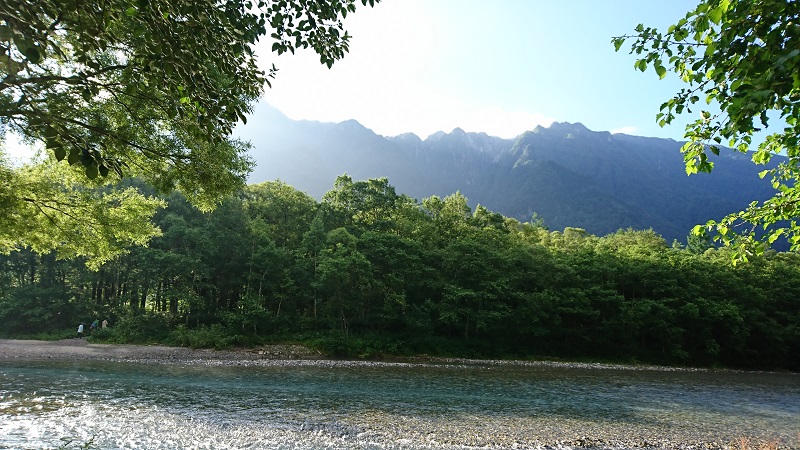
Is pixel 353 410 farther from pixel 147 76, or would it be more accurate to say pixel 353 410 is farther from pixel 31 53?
pixel 31 53

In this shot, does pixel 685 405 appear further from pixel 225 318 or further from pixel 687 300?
pixel 225 318

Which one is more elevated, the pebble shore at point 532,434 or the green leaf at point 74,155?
the green leaf at point 74,155

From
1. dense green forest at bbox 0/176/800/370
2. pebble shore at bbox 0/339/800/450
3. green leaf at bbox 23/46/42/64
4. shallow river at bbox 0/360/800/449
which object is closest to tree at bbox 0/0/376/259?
green leaf at bbox 23/46/42/64

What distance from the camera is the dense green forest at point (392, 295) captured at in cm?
3697

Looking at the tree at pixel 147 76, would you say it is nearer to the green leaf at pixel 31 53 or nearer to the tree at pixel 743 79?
the green leaf at pixel 31 53

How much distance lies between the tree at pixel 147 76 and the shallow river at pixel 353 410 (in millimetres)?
6757

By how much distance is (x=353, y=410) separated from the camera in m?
15.5

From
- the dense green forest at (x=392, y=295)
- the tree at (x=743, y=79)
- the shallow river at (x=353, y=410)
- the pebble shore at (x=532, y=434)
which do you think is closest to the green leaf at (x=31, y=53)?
the tree at (x=743, y=79)

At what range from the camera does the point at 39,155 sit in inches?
413

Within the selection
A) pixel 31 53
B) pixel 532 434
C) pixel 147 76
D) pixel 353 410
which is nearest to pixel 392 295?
pixel 353 410

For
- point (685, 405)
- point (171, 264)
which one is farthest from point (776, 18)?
point (171, 264)

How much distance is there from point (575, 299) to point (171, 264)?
129ft

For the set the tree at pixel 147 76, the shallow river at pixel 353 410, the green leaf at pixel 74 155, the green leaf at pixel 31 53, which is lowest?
the shallow river at pixel 353 410

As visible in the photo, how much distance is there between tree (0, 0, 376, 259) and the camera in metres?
3.03
